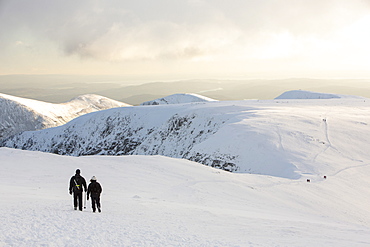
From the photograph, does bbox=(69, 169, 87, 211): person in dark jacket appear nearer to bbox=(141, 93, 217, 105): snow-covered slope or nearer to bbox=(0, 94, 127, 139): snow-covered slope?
bbox=(141, 93, 217, 105): snow-covered slope

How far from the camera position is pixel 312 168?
24.7 m

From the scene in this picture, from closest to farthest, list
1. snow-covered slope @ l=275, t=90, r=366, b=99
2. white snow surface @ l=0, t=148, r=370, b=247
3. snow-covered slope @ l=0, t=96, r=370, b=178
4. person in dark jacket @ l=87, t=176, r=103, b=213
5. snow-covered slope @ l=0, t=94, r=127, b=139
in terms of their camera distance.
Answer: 1. white snow surface @ l=0, t=148, r=370, b=247
2. person in dark jacket @ l=87, t=176, r=103, b=213
3. snow-covered slope @ l=0, t=96, r=370, b=178
4. snow-covered slope @ l=275, t=90, r=366, b=99
5. snow-covered slope @ l=0, t=94, r=127, b=139

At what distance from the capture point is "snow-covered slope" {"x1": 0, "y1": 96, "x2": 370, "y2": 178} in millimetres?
27469

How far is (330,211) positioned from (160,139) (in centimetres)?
4225

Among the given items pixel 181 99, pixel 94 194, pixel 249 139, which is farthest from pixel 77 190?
Result: pixel 181 99

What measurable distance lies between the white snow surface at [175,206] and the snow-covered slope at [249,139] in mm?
1821

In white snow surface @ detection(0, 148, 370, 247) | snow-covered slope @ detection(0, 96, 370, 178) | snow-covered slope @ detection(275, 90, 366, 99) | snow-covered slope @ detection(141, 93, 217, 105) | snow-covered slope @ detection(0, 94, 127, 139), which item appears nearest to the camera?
white snow surface @ detection(0, 148, 370, 247)

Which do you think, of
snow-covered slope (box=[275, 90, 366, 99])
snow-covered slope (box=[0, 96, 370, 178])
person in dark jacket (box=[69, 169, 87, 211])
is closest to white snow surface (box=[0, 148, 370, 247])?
person in dark jacket (box=[69, 169, 87, 211])

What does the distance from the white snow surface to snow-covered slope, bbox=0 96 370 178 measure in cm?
182

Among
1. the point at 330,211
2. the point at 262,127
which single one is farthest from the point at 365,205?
the point at 262,127

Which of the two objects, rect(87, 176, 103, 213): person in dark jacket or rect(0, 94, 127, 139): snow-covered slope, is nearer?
rect(87, 176, 103, 213): person in dark jacket

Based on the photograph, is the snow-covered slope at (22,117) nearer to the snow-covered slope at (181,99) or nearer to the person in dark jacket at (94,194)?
the snow-covered slope at (181,99)

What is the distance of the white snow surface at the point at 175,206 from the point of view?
7.20 meters

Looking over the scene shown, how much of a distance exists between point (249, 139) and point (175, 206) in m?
21.5
